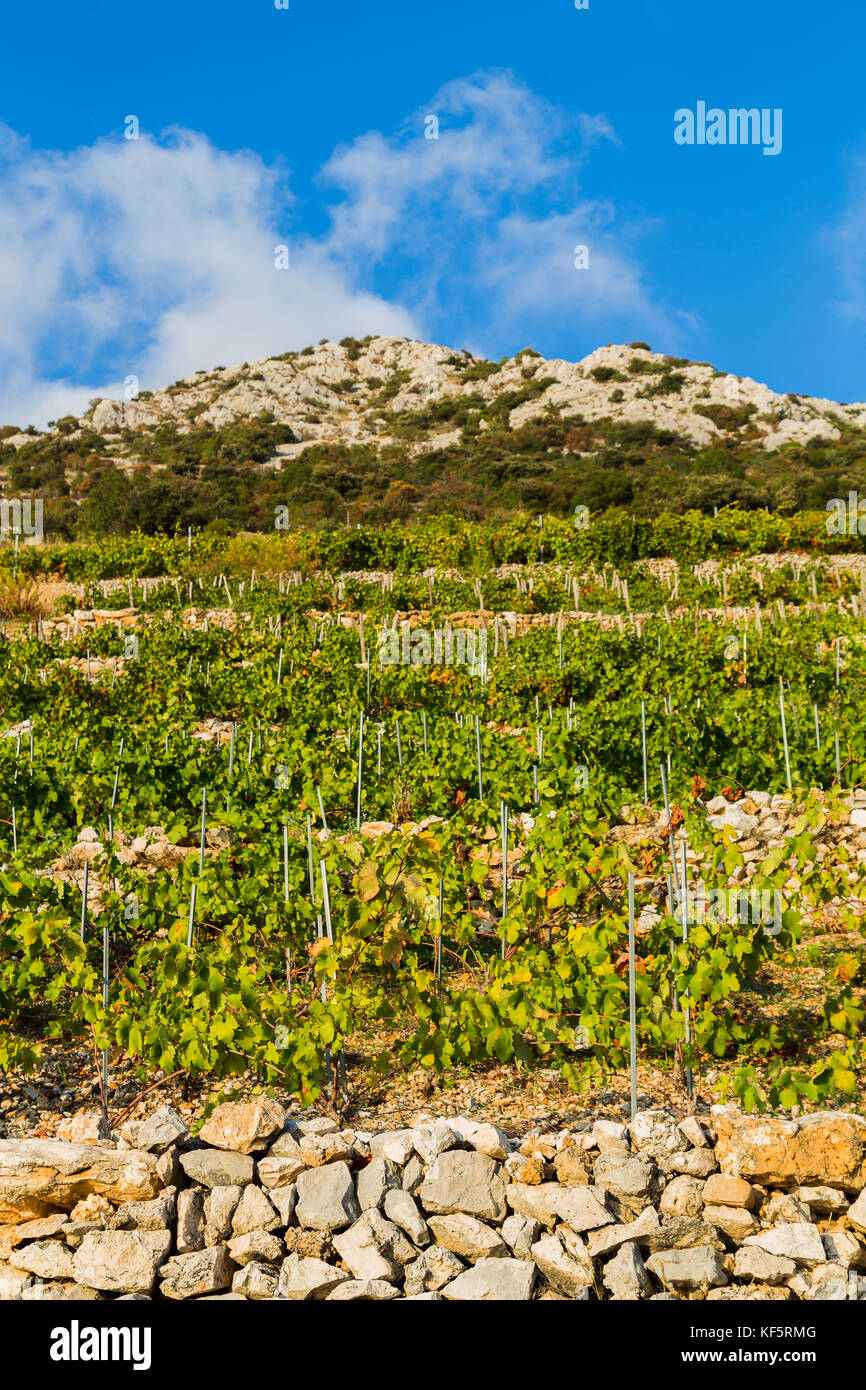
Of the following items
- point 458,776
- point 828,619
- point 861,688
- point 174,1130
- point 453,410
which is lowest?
point 174,1130

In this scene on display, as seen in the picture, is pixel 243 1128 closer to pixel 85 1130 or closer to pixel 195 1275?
pixel 195 1275

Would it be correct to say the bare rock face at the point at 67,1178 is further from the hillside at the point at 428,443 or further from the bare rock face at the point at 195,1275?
the hillside at the point at 428,443

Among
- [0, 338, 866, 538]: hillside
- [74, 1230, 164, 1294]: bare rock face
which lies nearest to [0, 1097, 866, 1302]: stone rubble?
[74, 1230, 164, 1294]: bare rock face

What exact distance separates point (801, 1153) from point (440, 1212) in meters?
1.07

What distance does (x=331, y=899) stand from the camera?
3.97 metres

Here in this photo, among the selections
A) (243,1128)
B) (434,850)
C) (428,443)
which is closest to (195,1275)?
(243,1128)

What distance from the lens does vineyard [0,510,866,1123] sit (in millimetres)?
3213

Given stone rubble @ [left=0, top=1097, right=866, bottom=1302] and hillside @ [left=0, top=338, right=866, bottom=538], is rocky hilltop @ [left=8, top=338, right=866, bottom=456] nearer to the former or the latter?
hillside @ [left=0, top=338, right=866, bottom=538]

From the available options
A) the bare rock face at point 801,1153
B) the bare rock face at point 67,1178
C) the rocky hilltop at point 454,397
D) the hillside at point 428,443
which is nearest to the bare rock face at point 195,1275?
the bare rock face at point 67,1178

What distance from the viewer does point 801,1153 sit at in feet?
8.74

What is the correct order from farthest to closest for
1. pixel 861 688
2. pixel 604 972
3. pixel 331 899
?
pixel 861 688, pixel 331 899, pixel 604 972
